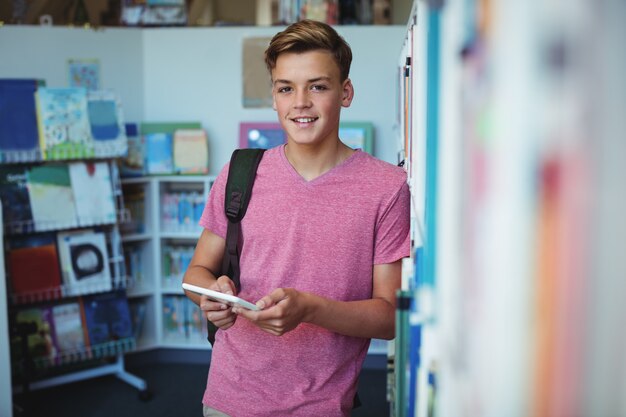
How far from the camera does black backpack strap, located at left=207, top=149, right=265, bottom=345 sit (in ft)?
5.07

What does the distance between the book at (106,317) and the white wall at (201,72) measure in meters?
1.12

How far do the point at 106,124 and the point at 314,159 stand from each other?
2.25 metres

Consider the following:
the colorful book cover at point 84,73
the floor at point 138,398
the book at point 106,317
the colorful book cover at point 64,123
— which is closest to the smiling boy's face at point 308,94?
the colorful book cover at point 64,123

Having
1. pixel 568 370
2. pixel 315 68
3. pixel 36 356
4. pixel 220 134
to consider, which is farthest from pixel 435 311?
pixel 220 134

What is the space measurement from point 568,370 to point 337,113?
1188 mm

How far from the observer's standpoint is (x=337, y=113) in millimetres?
1527

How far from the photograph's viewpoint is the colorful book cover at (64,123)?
3213 mm

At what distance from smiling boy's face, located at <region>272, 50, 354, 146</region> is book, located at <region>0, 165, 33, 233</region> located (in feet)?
7.32

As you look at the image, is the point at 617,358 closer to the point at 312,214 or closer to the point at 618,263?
A: the point at 618,263

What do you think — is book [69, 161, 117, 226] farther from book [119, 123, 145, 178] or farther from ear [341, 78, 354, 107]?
ear [341, 78, 354, 107]

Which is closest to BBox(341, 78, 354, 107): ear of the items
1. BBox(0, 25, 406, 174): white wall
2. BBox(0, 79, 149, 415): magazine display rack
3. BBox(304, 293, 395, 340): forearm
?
BBox(304, 293, 395, 340): forearm

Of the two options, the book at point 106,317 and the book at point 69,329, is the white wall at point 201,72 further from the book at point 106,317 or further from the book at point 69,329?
the book at point 69,329

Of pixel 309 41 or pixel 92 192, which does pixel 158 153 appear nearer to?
pixel 92 192

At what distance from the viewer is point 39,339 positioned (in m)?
3.35
